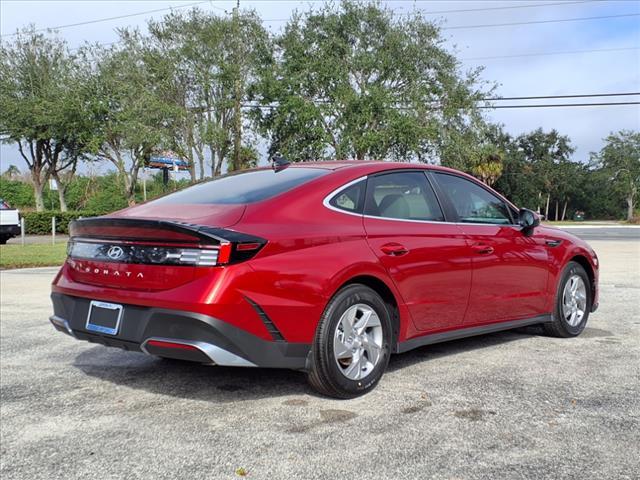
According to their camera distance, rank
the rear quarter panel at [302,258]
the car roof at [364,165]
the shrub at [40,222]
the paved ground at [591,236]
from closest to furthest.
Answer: the rear quarter panel at [302,258] < the car roof at [364,165] < the paved ground at [591,236] < the shrub at [40,222]

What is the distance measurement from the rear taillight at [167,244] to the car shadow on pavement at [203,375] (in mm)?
1017

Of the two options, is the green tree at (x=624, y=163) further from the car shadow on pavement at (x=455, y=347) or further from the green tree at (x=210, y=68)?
the car shadow on pavement at (x=455, y=347)

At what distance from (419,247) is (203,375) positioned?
1813mm

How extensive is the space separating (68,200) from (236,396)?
5421 cm

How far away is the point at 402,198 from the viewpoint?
4.62m

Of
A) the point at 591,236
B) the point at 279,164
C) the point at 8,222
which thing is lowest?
the point at 8,222

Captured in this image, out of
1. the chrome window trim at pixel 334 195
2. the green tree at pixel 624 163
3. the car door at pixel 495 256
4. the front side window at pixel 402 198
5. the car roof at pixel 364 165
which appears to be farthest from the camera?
the green tree at pixel 624 163

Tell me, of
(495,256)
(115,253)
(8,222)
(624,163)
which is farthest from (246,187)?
(624,163)

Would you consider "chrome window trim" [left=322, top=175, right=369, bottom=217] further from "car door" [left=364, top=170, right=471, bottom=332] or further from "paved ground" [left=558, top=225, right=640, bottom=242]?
"paved ground" [left=558, top=225, right=640, bottom=242]

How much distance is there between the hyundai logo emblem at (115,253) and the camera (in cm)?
386

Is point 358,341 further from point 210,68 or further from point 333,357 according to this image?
point 210,68

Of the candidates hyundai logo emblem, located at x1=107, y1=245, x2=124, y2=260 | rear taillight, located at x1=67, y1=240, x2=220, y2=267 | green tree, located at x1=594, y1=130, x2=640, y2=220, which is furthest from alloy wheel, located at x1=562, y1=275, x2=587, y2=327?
green tree, located at x1=594, y1=130, x2=640, y2=220

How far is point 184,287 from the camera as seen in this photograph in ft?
11.7

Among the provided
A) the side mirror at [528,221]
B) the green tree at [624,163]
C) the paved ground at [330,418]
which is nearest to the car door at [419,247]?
the paved ground at [330,418]
